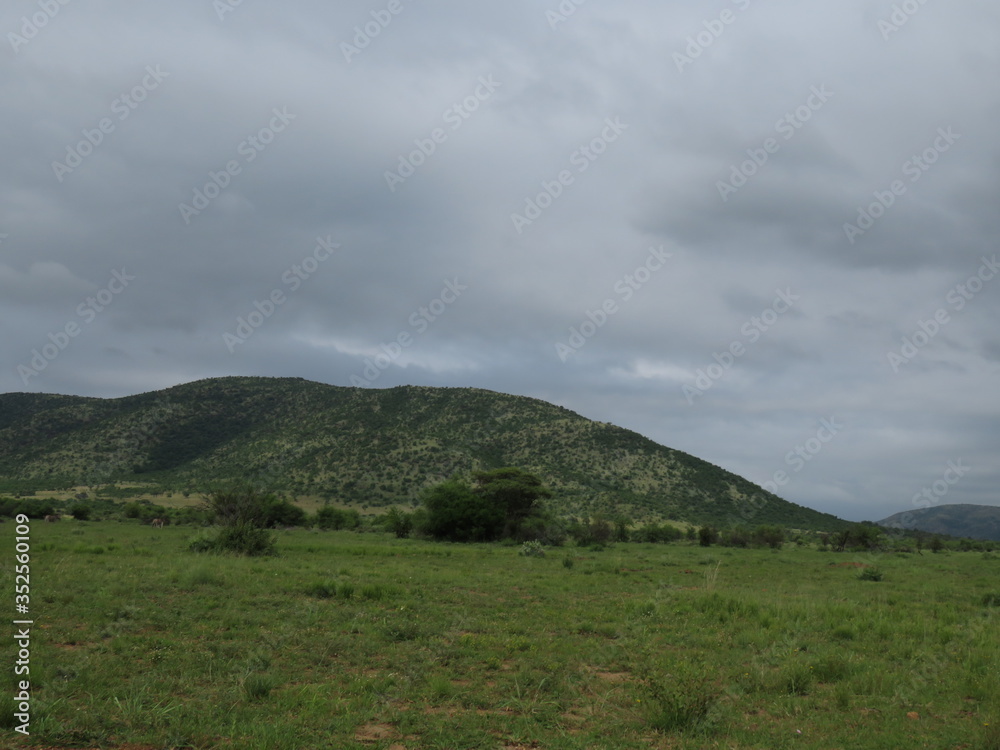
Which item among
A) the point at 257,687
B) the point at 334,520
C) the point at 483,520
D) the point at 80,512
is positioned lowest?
the point at 334,520

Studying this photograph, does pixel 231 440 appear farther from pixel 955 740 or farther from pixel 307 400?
pixel 955 740

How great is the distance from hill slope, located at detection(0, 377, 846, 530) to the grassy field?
51780 millimetres

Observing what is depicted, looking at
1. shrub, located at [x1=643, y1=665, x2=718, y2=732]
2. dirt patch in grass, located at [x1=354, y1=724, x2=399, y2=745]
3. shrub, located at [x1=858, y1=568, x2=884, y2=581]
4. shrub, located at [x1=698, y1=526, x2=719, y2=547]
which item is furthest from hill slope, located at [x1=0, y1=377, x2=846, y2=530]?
dirt patch in grass, located at [x1=354, y1=724, x2=399, y2=745]

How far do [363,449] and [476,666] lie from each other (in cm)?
7622

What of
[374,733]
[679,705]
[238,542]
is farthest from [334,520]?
[679,705]

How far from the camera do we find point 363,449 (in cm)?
8425

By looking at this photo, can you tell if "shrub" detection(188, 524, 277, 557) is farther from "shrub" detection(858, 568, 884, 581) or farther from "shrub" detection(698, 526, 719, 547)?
"shrub" detection(698, 526, 719, 547)

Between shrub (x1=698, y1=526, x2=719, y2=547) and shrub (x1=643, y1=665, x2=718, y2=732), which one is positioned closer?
shrub (x1=643, y1=665, x2=718, y2=732)

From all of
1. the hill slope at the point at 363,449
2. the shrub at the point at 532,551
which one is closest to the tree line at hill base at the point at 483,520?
the shrub at the point at 532,551

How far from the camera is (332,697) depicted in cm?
A: 838

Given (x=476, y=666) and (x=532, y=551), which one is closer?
(x=476, y=666)

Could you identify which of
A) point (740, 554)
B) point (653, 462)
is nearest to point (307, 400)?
point (653, 462)

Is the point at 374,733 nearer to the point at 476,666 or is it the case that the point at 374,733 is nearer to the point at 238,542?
the point at 476,666

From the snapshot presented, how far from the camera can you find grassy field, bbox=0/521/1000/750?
7.31 metres
